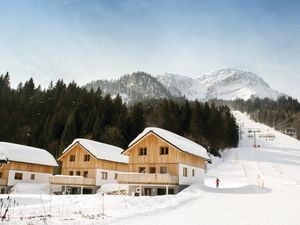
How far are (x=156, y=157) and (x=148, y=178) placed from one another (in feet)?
13.8

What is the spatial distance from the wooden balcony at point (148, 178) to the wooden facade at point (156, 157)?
6.65 feet

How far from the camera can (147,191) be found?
43.1 m

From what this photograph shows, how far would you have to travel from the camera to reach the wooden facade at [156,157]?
41781 millimetres

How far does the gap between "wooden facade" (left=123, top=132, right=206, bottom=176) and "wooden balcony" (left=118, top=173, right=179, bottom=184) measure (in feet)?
6.65

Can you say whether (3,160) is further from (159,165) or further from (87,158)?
(159,165)

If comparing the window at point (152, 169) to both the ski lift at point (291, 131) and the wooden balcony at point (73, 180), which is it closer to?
the wooden balcony at point (73, 180)

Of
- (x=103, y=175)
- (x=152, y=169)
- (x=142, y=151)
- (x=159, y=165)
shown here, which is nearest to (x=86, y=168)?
(x=103, y=175)

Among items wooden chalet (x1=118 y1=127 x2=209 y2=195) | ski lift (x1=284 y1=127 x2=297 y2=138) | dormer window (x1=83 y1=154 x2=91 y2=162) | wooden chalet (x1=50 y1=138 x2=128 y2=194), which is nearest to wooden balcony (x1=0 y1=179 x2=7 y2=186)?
wooden chalet (x1=50 y1=138 x2=128 y2=194)

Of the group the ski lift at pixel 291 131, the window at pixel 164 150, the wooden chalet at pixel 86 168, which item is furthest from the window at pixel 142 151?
the ski lift at pixel 291 131

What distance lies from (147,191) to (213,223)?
77.6ft

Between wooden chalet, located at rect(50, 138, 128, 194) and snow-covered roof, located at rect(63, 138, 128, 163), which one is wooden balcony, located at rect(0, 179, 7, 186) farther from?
snow-covered roof, located at rect(63, 138, 128, 163)

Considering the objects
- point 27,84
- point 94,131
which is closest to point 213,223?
point 94,131

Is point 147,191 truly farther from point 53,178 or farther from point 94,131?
point 94,131

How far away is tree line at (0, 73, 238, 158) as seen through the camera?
83.1 m
